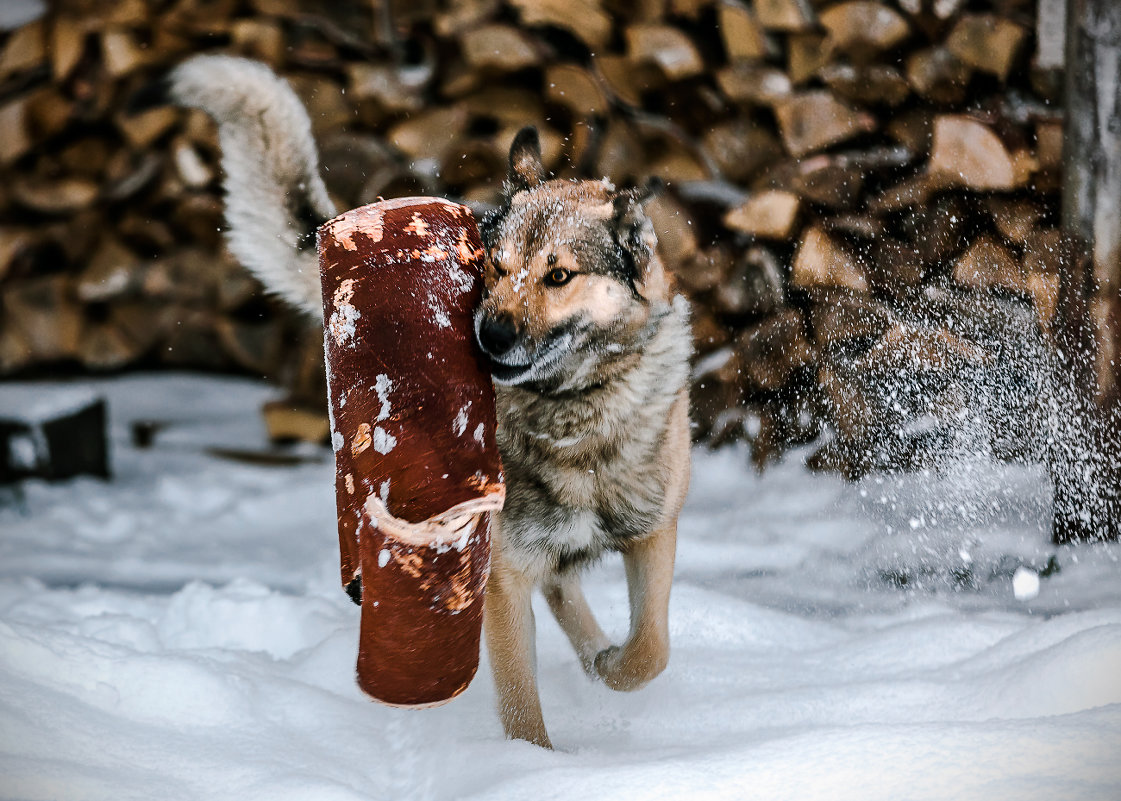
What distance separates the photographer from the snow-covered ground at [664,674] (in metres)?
1.46

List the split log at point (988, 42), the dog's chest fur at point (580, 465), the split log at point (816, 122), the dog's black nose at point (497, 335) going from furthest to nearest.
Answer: the split log at point (816, 122)
the split log at point (988, 42)
the dog's chest fur at point (580, 465)
the dog's black nose at point (497, 335)

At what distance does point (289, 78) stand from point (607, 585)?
80.8 inches

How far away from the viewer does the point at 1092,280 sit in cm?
236

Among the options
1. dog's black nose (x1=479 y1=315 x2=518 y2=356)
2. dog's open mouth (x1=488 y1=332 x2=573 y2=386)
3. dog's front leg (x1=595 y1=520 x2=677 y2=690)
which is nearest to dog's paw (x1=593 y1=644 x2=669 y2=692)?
dog's front leg (x1=595 y1=520 x2=677 y2=690)

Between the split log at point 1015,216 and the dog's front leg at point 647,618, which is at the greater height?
the split log at point 1015,216

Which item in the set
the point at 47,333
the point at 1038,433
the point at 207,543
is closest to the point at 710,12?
the point at 1038,433

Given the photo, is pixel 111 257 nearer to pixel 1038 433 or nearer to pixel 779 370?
pixel 779 370

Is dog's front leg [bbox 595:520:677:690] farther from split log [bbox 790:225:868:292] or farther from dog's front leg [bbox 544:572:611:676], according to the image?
split log [bbox 790:225:868:292]

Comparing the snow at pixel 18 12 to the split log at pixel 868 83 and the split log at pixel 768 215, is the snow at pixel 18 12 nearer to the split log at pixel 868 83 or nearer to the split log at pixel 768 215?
the split log at pixel 768 215

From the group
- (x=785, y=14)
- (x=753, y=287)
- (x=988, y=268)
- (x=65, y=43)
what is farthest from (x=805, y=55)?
(x=65, y=43)

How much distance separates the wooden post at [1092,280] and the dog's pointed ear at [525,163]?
1.49 m

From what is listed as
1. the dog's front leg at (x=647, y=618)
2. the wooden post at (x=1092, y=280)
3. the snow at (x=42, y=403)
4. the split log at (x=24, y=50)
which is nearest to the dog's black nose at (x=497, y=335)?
the dog's front leg at (x=647, y=618)

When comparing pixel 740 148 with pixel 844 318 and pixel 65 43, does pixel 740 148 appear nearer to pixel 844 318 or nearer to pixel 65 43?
pixel 844 318

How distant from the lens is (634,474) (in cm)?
172
